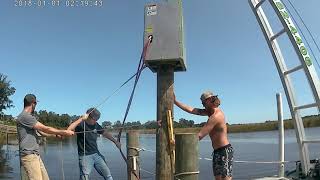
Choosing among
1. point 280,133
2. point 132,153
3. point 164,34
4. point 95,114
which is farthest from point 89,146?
point 280,133

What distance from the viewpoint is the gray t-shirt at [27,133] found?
256 inches

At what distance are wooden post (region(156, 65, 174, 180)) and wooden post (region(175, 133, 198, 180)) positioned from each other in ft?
0.91

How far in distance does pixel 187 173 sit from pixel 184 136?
1.60 feet

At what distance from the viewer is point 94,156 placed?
26.2 ft

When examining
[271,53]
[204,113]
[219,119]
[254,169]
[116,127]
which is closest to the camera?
[219,119]

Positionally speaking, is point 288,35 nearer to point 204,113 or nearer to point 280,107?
point 280,107

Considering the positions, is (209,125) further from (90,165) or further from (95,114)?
(90,165)

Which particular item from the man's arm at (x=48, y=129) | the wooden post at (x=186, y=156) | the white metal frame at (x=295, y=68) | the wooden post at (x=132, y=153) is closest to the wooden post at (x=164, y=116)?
the wooden post at (x=186, y=156)

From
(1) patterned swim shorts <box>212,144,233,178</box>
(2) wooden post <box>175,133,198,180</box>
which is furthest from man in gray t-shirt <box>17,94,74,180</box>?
(1) patterned swim shorts <box>212,144,233,178</box>

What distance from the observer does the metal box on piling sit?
5.82 metres

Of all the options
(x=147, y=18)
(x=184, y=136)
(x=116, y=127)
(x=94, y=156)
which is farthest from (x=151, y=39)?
(x=94, y=156)

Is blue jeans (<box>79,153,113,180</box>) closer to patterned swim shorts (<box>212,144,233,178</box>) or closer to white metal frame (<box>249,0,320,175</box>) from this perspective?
patterned swim shorts (<box>212,144,233,178</box>)

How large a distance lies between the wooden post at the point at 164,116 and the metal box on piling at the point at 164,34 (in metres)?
0.18

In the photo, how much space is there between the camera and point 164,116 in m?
5.98
